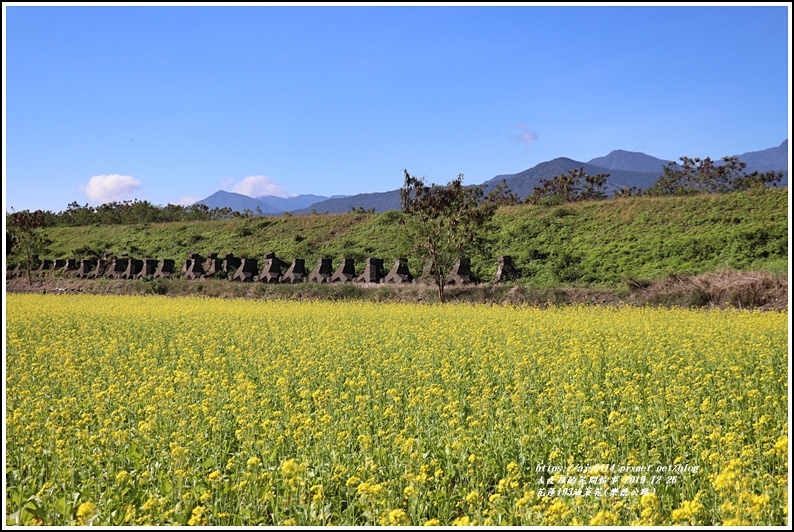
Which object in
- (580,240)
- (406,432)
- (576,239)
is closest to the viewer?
(406,432)

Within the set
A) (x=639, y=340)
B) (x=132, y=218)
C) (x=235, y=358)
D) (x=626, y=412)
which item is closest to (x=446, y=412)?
(x=626, y=412)

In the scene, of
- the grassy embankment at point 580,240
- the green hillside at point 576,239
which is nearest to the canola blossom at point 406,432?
the grassy embankment at point 580,240

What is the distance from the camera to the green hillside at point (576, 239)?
26.4 m

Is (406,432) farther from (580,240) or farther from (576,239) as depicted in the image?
(576,239)

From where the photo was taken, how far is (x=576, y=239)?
3162 centimetres

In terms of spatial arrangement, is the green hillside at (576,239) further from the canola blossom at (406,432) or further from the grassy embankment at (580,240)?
the canola blossom at (406,432)

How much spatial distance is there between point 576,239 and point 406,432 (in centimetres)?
2667

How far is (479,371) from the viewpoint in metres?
9.42

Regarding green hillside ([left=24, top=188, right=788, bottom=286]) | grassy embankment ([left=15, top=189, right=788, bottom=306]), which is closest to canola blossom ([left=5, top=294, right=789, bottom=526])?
grassy embankment ([left=15, top=189, right=788, bottom=306])

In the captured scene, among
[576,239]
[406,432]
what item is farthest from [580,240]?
[406,432]

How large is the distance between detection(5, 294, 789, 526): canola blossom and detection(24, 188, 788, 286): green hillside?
14232 millimetres

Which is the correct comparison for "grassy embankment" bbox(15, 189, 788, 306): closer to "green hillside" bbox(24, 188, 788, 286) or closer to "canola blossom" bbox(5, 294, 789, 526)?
"green hillside" bbox(24, 188, 788, 286)

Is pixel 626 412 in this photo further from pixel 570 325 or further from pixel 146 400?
pixel 570 325

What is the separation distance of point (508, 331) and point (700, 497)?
8.74 meters
